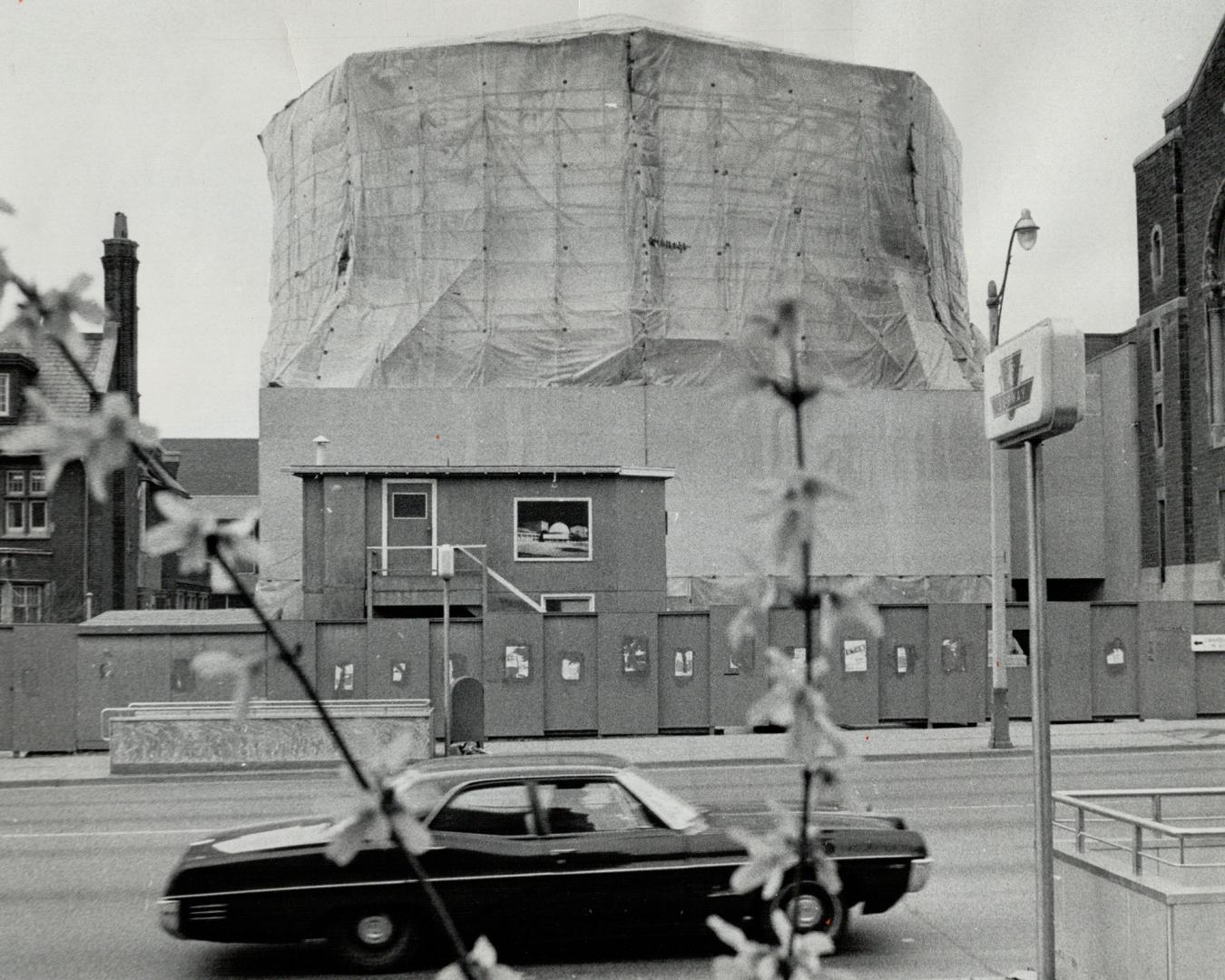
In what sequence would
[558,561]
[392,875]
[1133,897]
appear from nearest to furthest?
1. [1133,897]
2. [392,875]
3. [558,561]

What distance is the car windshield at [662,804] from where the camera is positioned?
8.55 metres

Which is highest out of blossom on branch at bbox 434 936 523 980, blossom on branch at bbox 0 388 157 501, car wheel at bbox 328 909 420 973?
blossom on branch at bbox 0 388 157 501

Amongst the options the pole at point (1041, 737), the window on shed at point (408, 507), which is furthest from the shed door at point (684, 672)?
the pole at point (1041, 737)

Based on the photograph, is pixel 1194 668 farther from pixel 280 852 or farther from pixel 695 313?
pixel 280 852

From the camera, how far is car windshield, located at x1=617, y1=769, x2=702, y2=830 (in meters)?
8.55

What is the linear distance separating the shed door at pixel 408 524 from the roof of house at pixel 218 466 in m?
65.5

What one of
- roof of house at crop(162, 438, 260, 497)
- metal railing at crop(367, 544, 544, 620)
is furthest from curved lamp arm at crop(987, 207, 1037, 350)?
roof of house at crop(162, 438, 260, 497)

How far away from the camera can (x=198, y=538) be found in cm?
140

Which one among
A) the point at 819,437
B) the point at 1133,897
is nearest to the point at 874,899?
the point at 1133,897

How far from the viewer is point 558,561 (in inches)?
1105

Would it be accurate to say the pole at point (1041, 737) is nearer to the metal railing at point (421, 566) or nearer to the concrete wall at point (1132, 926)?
the concrete wall at point (1132, 926)

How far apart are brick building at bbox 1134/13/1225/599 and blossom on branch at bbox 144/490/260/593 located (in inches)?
1547

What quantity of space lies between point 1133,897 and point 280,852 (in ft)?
15.4

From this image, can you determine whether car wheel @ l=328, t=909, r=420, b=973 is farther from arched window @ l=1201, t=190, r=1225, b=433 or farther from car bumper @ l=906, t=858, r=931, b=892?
arched window @ l=1201, t=190, r=1225, b=433
